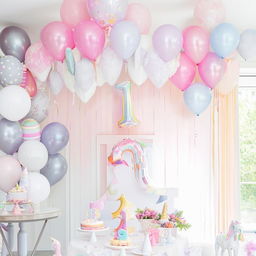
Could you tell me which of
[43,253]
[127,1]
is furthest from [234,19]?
[43,253]

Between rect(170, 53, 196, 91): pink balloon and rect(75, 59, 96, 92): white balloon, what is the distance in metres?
0.66

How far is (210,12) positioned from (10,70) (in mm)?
1538

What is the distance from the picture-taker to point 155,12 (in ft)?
13.4

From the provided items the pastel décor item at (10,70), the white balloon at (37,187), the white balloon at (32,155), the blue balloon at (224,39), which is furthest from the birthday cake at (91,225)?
the blue balloon at (224,39)

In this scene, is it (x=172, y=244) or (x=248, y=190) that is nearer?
(x=172, y=244)

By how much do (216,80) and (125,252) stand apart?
1649 mm

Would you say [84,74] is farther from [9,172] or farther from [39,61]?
[9,172]

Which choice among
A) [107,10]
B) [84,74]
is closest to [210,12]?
[107,10]

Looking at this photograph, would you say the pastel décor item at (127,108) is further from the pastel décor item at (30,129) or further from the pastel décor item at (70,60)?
the pastel décor item at (30,129)

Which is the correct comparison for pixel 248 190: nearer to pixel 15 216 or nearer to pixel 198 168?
pixel 198 168

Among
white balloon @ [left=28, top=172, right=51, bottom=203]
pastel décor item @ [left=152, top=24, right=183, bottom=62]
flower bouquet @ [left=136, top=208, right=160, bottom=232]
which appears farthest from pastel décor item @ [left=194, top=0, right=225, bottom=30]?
white balloon @ [left=28, top=172, right=51, bottom=203]

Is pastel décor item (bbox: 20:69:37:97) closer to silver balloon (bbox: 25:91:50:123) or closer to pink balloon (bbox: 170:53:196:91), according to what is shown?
silver balloon (bbox: 25:91:50:123)

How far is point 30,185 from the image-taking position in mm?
3934

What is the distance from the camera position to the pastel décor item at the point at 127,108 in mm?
4324
